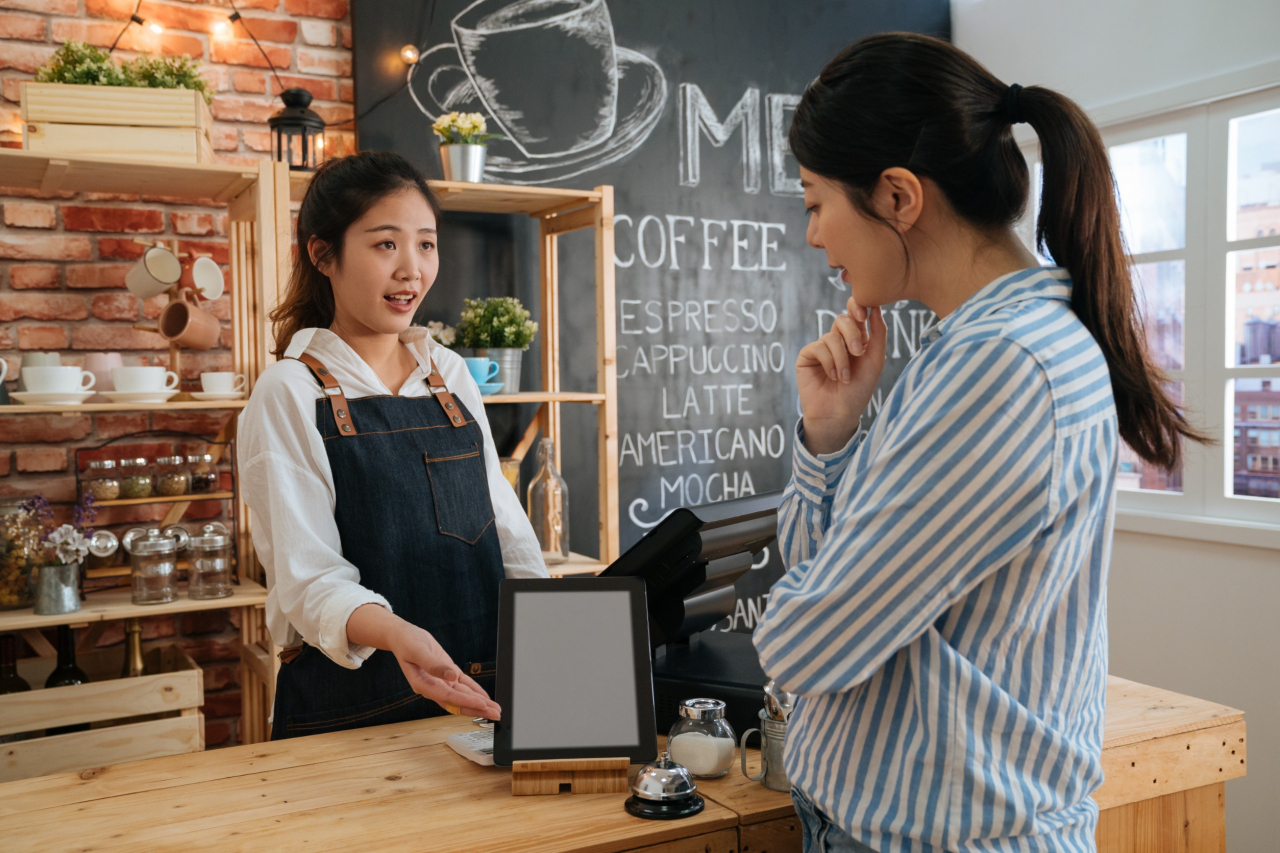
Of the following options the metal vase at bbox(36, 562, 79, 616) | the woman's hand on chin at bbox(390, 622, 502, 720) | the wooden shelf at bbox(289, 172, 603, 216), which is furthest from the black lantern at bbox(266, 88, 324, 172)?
the woman's hand on chin at bbox(390, 622, 502, 720)

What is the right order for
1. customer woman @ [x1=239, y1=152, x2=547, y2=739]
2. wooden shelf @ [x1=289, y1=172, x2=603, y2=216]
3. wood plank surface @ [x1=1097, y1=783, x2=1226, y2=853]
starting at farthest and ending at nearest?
wooden shelf @ [x1=289, y1=172, x2=603, y2=216], customer woman @ [x1=239, y1=152, x2=547, y2=739], wood plank surface @ [x1=1097, y1=783, x2=1226, y2=853]

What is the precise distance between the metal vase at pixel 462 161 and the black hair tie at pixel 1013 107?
2.08m

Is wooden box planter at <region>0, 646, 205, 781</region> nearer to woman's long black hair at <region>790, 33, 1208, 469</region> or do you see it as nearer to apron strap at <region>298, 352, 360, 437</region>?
apron strap at <region>298, 352, 360, 437</region>

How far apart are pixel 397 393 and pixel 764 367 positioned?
6.74ft

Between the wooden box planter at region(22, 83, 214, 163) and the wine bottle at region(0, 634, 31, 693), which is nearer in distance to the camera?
the wooden box planter at region(22, 83, 214, 163)

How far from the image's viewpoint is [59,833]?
3.60 feet

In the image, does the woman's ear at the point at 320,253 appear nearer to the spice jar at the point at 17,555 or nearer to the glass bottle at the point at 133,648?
the spice jar at the point at 17,555

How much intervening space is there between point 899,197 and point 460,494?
1.10 m

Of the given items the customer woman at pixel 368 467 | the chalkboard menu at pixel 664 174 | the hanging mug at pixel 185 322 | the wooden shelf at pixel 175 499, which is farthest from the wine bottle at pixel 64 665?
the chalkboard menu at pixel 664 174

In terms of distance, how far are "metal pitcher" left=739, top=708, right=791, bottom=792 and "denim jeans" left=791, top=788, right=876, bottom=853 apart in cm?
14

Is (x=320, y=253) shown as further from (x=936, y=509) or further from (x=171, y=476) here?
(x=936, y=509)

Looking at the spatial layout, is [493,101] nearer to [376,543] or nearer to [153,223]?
[153,223]

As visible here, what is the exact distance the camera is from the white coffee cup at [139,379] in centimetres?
239

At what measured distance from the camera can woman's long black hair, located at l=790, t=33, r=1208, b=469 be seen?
911 mm
